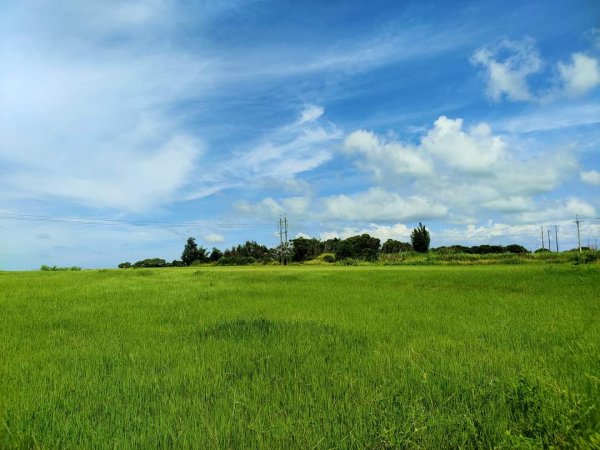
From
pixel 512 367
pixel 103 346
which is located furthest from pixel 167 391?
pixel 512 367

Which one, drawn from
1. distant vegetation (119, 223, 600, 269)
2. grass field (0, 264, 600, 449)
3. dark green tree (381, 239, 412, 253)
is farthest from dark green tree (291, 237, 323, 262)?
grass field (0, 264, 600, 449)

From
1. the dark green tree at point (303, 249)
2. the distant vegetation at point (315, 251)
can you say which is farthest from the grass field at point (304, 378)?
the dark green tree at point (303, 249)

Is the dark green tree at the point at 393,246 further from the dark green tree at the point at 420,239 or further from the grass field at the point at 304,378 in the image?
the grass field at the point at 304,378

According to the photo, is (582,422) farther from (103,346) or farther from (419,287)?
(419,287)

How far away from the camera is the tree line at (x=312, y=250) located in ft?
237

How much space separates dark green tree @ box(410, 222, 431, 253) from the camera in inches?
2960

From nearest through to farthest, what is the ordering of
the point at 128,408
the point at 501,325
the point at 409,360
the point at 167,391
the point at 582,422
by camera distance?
1. the point at 582,422
2. the point at 128,408
3. the point at 167,391
4. the point at 409,360
5. the point at 501,325

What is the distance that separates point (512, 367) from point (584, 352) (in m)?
1.46

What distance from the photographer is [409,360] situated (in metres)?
5.32

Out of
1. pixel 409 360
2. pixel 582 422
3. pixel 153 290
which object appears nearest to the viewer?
pixel 582 422

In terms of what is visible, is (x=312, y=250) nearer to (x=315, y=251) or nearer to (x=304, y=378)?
(x=315, y=251)

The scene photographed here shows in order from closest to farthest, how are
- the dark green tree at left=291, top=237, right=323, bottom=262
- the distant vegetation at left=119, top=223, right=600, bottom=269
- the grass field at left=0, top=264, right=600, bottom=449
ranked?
the grass field at left=0, top=264, right=600, bottom=449, the distant vegetation at left=119, top=223, right=600, bottom=269, the dark green tree at left=291, top=237, right=323, bottom=262

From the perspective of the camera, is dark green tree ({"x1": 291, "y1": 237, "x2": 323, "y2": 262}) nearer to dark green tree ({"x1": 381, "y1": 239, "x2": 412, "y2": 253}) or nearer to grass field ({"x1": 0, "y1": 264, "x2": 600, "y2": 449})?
dark green tree ({"x1": 381, "y1": 239, "x2": 412, "y2": 253})

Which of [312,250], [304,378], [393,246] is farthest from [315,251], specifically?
[304,378]
